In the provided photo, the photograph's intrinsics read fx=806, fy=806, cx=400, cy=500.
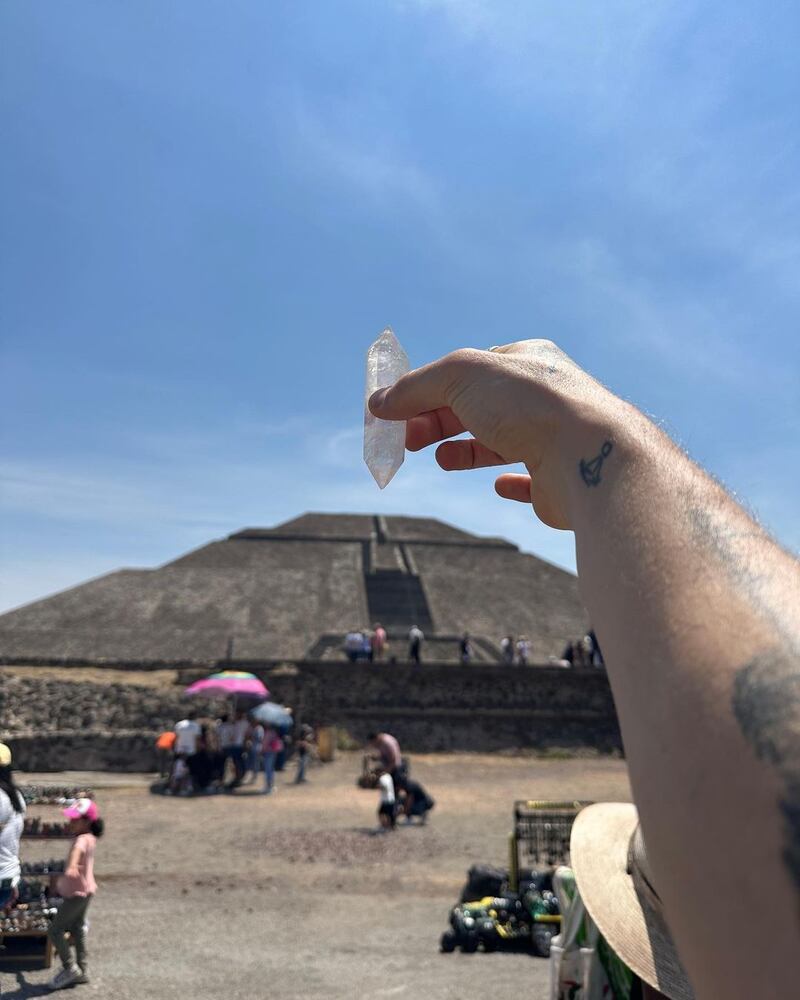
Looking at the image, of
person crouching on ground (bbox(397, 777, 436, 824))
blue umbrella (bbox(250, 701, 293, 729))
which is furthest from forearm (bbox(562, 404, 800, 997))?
blue umbrella (bbox(250, 701, 293, 729))

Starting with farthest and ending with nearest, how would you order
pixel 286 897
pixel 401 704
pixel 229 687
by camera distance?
pixel 401 704 < pixel 229 687 < pixel 286 897

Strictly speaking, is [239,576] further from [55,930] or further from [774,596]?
[774,596]

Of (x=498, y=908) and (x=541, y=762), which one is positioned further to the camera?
(x=541, y=762)

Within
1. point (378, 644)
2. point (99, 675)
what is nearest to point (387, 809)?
point (378, 644)

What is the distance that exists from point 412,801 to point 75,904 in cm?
686

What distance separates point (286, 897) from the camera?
311 inches

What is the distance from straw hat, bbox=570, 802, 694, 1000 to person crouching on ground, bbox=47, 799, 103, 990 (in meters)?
4.19

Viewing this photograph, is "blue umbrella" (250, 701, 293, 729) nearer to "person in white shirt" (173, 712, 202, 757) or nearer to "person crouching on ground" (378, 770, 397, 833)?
"person in white shirt" (173, 712, 202, 757)

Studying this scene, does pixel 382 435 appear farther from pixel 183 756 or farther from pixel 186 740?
pixel 183 756

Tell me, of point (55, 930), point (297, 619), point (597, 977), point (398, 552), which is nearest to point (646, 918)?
point (597, 977)

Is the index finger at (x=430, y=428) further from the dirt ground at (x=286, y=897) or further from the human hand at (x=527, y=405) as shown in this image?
the dirt ground at (x=286, y=897)

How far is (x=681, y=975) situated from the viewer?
1.99m

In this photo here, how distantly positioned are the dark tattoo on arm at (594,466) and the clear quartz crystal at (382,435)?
64 cm

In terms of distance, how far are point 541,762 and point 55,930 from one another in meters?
16.3
